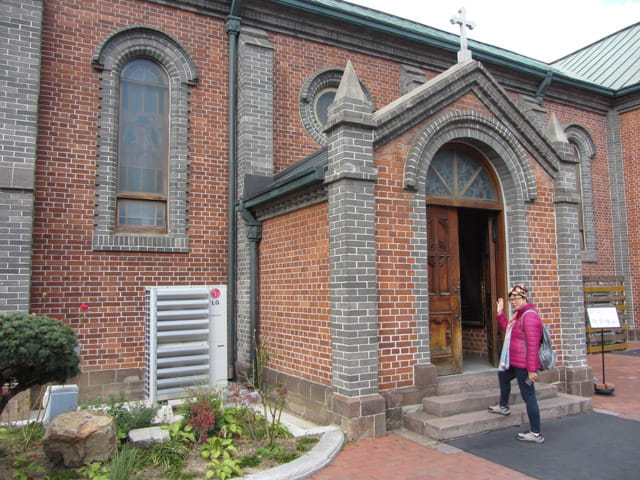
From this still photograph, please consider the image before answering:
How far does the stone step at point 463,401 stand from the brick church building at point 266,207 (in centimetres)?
24

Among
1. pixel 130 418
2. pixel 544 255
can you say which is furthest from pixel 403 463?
pixel 544 255

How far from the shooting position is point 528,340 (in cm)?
624

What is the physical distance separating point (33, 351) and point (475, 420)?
5102 millimetres

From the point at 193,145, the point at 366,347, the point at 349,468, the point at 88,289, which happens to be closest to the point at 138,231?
the point at 88,289

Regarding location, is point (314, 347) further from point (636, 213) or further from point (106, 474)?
point (636, 213)

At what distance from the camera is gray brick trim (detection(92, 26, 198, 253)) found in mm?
8695

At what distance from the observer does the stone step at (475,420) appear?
6355 mm

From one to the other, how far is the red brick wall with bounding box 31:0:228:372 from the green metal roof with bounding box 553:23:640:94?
14.3 m

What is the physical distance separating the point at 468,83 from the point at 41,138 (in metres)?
6.87

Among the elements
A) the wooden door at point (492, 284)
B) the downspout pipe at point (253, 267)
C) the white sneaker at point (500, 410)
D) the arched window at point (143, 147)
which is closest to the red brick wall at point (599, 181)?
the wooden door at point (492, 284)

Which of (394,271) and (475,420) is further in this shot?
(394,271)

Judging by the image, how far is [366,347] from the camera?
6.57 meters

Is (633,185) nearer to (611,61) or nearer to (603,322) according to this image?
(611,61)

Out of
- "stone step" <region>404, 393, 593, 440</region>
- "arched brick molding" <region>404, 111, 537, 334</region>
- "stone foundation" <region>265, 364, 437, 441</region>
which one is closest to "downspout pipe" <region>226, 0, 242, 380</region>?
"stone foundation" <region>265, 364, 437, 441</region>
